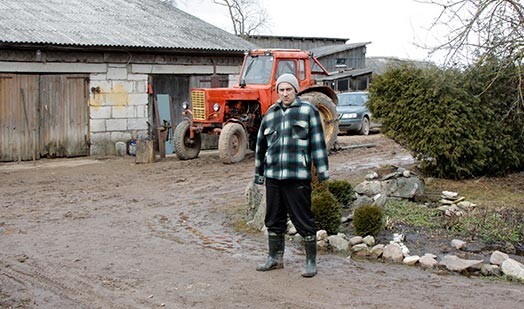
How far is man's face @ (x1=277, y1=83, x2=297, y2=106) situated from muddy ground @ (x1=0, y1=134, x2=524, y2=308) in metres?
1.65

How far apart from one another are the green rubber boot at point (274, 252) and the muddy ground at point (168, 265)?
119 millimetres

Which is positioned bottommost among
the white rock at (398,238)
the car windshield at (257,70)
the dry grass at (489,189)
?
the white rock at (398,238)

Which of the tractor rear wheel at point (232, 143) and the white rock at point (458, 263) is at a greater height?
the tractor rear wheel at point (232, 143)

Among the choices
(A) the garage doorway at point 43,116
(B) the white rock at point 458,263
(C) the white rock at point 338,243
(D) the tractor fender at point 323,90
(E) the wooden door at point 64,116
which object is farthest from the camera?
(E) the wooden door at point 64,116

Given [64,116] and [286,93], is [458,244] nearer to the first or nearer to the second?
[286,93]

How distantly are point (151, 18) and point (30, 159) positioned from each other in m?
6.56

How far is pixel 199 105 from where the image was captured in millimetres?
16172

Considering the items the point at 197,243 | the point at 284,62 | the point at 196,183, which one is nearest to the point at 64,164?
the point at 196,183

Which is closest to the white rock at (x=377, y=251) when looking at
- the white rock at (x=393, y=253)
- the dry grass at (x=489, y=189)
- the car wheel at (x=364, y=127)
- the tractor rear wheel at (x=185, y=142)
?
the white rock at (x=393, y=253)

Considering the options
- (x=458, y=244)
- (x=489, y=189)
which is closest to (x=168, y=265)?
(x=458, y=244)

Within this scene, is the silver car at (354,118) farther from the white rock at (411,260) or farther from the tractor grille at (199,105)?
the white rock at (411,260)

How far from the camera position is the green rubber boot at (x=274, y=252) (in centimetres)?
668

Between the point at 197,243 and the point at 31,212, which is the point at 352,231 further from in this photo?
the point at 31,212

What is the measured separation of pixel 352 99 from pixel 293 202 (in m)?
18.8
